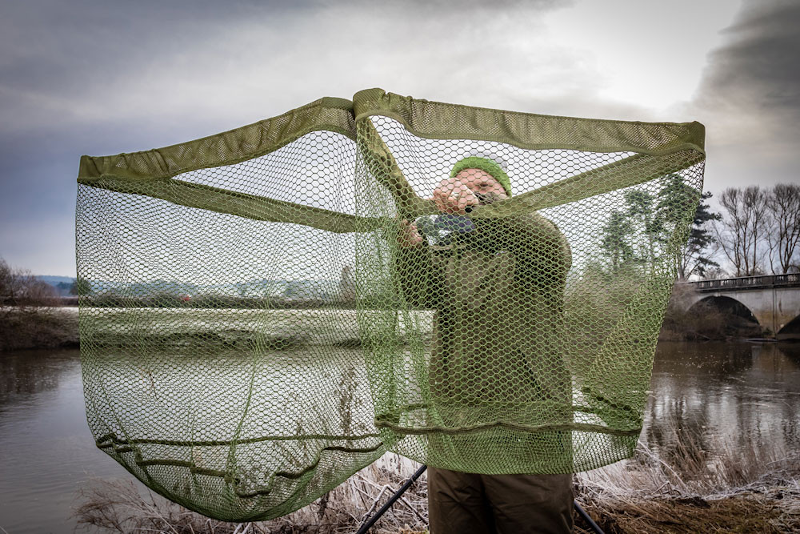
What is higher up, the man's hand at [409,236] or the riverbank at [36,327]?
the man's hand at [409,236]

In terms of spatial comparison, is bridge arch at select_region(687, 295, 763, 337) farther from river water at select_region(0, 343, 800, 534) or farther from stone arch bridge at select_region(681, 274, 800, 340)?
river water at select_region(0, 343, 800, 534)

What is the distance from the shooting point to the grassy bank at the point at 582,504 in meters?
3.61

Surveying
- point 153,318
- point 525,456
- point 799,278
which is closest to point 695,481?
point 525,456

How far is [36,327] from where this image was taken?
16719 mm

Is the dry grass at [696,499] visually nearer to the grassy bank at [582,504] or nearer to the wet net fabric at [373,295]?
the grassy bank at [582,504]

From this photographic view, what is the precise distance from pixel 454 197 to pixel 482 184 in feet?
0.31

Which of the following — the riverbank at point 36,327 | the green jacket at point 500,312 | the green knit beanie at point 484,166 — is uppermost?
the green knit beanie at point 484,166

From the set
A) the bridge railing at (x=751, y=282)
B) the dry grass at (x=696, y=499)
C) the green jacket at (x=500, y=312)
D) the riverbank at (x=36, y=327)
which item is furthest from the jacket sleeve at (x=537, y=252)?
the bridge railing at (x=751, y=282)

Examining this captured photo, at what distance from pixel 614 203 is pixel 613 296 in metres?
0.28

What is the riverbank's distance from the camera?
1647 cm

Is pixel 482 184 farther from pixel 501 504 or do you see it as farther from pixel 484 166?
pixel 501 504

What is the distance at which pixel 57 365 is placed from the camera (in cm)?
1862

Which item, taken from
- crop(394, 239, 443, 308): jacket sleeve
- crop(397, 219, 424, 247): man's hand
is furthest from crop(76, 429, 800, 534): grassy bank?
crop(397, 219, 424, 247): man's hand

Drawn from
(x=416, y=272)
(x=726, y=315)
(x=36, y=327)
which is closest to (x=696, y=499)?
(x=416, y=272)
